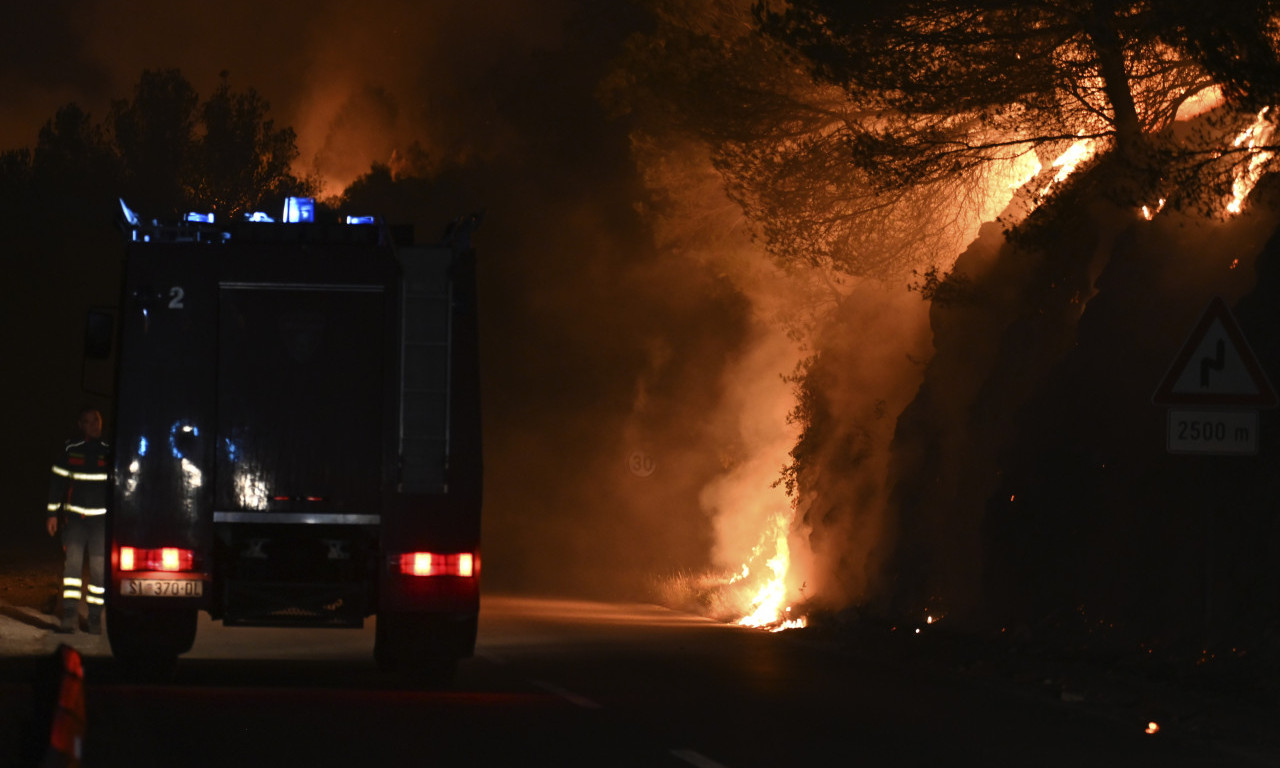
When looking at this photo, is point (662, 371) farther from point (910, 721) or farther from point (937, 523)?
point (910, 721)

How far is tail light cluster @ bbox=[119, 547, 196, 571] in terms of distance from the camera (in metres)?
13.2

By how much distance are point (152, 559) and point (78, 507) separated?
195 inches

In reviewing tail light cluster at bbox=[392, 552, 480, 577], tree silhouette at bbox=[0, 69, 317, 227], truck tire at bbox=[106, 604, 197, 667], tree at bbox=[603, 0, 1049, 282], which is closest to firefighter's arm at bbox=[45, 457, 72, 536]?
truck tire at bbox=[106, 604, 197, 667]

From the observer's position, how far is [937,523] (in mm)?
25578

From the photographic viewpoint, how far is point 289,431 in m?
13.6

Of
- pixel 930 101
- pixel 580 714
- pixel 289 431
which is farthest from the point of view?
pixel 930 101

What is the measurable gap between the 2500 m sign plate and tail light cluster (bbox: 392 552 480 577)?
5345mm

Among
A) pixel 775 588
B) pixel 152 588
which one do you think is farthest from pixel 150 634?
pixel 775 588

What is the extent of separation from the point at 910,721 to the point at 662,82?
14564 millimetres

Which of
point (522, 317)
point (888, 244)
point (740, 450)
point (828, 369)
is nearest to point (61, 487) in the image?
point (888, 244)

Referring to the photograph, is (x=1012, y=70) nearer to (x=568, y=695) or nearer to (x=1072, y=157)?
(x=1072, y=157)

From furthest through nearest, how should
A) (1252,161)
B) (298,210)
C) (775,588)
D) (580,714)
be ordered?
(775,588) → (1252,161) → (298,210) → (580,714)

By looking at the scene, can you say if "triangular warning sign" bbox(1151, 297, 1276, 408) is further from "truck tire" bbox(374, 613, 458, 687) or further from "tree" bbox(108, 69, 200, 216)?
"tree" bbox(108, 69, 200, 216)

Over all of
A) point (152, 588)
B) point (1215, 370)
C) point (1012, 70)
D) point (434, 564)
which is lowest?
point (152, 588)
